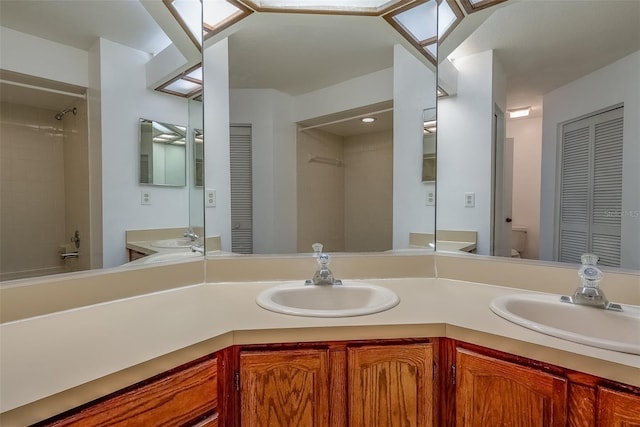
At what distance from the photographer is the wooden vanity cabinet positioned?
84 centimetres

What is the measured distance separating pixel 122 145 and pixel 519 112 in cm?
160

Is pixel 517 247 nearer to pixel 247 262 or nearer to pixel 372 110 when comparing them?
pixel 372 110

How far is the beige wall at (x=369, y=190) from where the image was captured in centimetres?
143

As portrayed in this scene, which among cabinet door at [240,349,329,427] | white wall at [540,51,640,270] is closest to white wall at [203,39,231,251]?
cabinet door at [240,349,329,427]

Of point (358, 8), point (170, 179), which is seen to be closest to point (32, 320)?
point (170, 179)

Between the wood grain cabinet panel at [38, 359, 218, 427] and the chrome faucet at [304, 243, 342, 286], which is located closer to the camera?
the wood grain cabinet panel at [38, 359, 218, 427]

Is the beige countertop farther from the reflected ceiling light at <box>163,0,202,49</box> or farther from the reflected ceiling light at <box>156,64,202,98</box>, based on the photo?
the reflected ceiling light at <box>163,0,202,49</box>

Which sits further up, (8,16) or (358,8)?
(358,8)

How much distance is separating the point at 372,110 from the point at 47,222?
1.33 metres

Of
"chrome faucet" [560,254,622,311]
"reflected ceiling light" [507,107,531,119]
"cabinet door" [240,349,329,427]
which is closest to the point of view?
"cabinet door" [240,349,329,427]

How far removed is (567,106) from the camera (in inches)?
49.4

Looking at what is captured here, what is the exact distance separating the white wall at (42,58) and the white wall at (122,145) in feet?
0.23

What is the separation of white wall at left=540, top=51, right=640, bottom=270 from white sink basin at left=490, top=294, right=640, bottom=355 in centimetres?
27

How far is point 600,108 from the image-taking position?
1187 mm
